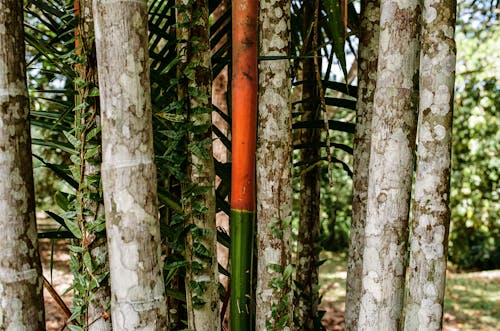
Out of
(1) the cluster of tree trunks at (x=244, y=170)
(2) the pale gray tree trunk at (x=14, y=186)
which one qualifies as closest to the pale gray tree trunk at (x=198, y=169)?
(1) the cluster of tree trunks at (x=244, y=170)

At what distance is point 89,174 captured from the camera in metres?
1.00

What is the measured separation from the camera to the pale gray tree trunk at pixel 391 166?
3.25 feet

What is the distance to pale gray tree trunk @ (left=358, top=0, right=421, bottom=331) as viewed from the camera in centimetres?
99

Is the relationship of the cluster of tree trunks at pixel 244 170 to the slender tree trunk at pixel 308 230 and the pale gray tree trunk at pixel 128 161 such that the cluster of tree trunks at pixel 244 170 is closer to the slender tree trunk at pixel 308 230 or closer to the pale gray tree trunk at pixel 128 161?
the pale gray tree trunk at pixel 128 161

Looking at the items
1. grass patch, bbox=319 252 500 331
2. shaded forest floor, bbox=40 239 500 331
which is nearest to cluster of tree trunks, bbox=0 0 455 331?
shaded forest floor, bbox=40 239 500 331

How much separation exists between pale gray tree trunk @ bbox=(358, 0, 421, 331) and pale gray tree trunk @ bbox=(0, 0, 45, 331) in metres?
0.64

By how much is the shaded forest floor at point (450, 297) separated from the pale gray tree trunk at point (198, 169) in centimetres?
232

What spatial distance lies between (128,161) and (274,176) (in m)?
0.33

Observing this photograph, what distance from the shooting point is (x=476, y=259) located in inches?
283

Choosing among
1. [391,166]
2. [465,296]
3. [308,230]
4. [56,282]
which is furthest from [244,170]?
[465,296]

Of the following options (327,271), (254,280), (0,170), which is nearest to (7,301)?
(0,170)

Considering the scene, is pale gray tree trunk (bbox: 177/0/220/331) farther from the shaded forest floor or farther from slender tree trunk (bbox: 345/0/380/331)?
the shaded forest floor

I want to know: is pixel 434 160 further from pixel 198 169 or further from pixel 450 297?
pixel 450 297

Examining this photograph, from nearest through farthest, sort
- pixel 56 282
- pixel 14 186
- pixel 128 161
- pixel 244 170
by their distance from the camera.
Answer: pixel 128 161, pixel 14 186, pixel 244 170, pixel 56 282
